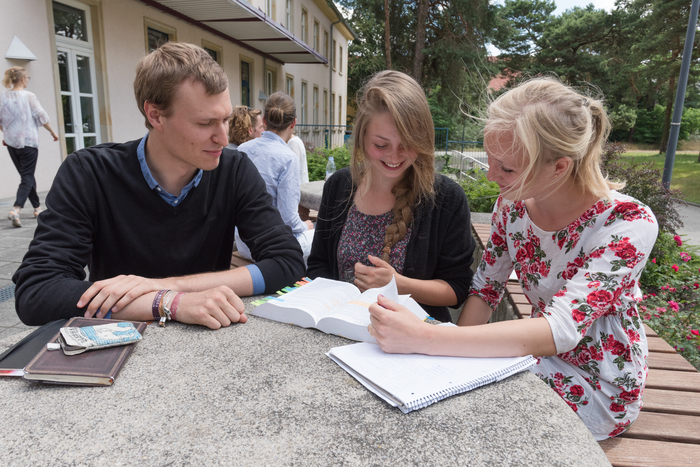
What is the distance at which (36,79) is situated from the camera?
22.9ft

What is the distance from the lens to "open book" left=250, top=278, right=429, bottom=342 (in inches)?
51.0

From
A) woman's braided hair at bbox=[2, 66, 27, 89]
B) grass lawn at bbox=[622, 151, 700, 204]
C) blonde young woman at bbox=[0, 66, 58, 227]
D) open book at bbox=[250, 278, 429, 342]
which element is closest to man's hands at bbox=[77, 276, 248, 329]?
open book at bbox=[250, 278, 429, 342]

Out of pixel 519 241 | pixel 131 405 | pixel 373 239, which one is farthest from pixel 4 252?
pixel 519 241

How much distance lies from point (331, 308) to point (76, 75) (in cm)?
834

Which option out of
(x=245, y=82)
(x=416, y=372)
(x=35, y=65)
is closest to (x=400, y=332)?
(x=416, y=372)

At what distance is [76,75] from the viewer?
7.81 meters

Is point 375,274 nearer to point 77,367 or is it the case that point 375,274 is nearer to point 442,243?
point 442,243

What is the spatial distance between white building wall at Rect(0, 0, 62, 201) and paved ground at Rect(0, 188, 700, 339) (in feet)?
1.20

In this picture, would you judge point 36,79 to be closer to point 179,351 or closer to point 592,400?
point 179,351

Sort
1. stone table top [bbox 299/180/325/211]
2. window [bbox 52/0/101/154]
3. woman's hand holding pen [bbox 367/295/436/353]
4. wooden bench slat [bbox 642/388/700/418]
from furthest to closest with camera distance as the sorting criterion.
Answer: window [bbox 52/0/101/154]
stone table top [bbox 299/180/325/211]
wooden bench slat [bbox 642/388/700/418]
woman's hand holding pen [bbox 367/295/436/353]

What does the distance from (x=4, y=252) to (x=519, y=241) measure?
498cm

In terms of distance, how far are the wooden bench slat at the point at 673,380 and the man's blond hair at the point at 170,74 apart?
2026mm

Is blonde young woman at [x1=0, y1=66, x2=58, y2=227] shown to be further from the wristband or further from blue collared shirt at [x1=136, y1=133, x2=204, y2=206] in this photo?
the wristband

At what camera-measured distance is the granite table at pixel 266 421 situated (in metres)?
0.83
